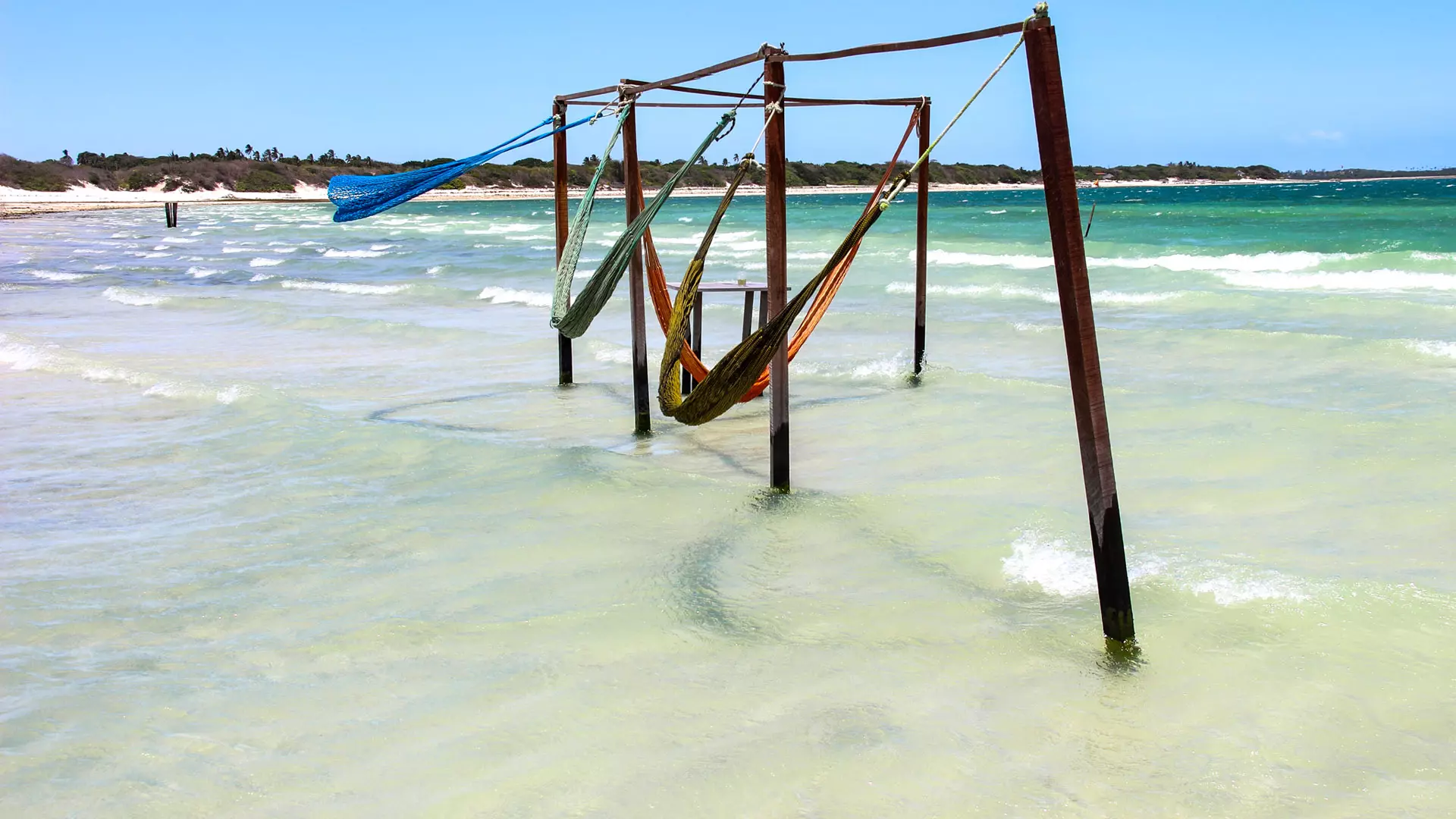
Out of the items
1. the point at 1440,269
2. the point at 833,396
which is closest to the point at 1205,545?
the point at 833,396

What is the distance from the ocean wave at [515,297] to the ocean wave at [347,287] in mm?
1540

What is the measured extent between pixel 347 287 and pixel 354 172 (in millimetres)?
73088

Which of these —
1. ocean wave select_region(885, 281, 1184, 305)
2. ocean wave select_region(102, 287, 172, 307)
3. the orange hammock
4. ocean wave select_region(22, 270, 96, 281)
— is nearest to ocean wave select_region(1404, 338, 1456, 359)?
ocean wave select_region(885, 281, 1184, 305)

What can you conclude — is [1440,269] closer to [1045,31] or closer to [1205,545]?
[1205,545]

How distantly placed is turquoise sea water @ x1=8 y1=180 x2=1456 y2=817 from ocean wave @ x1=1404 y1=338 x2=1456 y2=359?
1.1 inches

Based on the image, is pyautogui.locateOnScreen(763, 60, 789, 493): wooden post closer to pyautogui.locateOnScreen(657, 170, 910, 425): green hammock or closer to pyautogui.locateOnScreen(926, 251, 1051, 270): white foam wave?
pyautogui.locateOnScreen(657, 170, 910, 425): green hammock

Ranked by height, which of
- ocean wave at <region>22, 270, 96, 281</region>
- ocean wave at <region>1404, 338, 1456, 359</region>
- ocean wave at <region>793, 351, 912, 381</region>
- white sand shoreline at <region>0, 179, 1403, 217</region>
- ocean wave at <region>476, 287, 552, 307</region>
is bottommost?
ocean wave at <region>793, 351, 912, 381</region>

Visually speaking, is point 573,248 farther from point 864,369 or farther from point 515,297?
point 515,297

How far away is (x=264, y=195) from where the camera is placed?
68.2 meters

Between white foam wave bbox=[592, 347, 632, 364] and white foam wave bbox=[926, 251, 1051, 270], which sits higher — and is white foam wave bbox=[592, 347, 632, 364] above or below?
below

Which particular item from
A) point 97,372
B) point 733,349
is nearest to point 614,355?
point 97,372

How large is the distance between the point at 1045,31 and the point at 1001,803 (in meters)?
1.87

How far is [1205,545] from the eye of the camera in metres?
4.14

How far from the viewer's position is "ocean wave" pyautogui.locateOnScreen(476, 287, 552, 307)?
13500 mm
